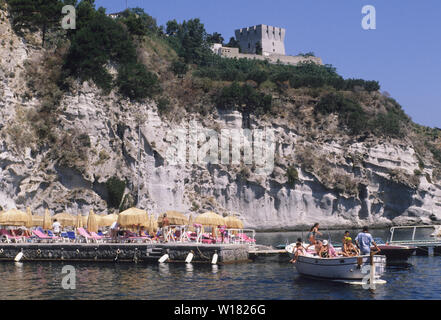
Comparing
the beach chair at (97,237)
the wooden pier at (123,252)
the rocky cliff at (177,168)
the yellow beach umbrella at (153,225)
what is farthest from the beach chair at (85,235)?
the rocky cliff at (177,168)

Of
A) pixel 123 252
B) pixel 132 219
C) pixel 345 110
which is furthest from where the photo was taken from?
pixel 345 110

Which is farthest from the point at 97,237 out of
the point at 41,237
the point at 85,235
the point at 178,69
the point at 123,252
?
the point at 178,69

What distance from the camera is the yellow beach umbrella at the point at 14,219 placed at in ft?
130

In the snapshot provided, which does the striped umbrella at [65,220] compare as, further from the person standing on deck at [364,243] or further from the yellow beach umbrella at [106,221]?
the person standing on deck at [364,243]

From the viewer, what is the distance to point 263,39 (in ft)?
460

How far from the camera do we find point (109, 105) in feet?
206

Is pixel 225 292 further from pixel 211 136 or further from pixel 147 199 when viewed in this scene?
pixel 211 136

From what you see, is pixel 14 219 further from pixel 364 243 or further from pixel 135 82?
pixel 135 82

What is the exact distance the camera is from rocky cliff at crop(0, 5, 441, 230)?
184 feet

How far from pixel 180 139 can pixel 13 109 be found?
1931 centimetres

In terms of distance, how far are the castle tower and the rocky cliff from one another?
62628mm

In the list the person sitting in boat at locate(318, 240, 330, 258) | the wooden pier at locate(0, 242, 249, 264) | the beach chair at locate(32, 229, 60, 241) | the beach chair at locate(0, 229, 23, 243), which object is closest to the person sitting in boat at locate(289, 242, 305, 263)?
the person sitting in boat at locate(318, 240, 330, 258)

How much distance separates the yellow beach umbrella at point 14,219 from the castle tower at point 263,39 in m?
104

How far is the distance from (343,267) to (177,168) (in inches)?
1572
